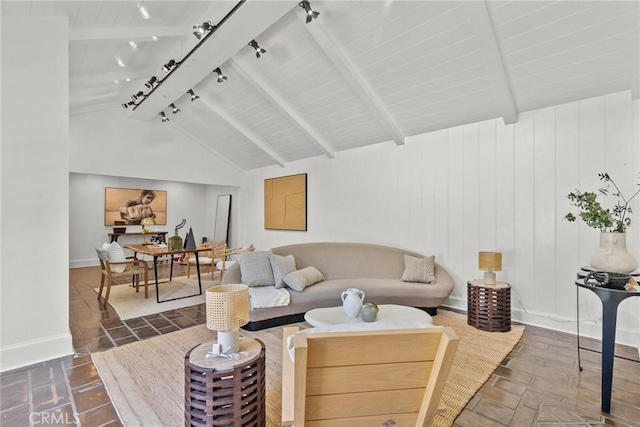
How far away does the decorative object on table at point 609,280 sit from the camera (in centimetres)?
214

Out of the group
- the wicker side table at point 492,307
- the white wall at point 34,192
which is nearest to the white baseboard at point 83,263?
the white wall at point 34,192

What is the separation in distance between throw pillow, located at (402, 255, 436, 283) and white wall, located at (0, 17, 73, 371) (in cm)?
387

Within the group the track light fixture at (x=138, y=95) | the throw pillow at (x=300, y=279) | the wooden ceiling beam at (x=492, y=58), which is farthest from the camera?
the track light fixture at (x=138, y=95)

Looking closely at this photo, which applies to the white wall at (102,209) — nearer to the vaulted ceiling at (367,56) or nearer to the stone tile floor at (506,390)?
the vaulted ceiling at (367,56)

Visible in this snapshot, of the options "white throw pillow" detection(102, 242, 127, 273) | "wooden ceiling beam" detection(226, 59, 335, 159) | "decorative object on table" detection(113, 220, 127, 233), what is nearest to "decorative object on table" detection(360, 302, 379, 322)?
"wooden ceiling beam" detection(226, 59, 335, 159)

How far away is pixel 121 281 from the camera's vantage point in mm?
5883

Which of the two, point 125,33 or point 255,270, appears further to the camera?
point 255,270

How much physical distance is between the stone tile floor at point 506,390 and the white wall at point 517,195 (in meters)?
0.67

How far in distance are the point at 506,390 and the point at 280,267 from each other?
8.54 ft

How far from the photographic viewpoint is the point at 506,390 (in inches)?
89.7

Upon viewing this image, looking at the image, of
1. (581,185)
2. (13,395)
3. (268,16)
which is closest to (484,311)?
(581,185)

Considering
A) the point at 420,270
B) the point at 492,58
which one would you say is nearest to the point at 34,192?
the point at 420,270

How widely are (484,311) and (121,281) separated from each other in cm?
628

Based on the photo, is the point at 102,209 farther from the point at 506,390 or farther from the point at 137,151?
the point at 506,390
